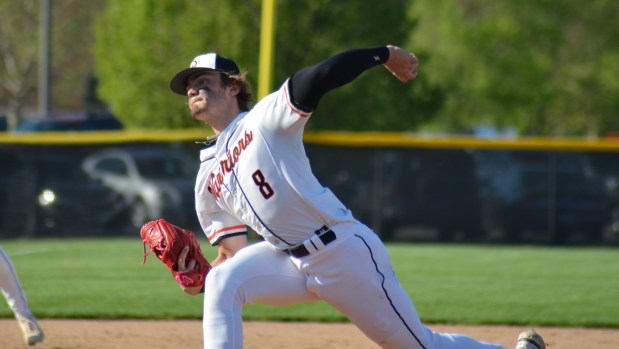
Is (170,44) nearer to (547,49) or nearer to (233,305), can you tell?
(547,49)

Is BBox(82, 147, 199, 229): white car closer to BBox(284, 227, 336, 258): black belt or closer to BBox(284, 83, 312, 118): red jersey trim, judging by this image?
BBox(284, 227, 336, 258): black belt

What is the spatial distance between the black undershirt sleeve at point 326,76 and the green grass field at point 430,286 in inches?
158

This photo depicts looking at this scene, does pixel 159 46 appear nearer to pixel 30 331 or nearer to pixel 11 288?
pixel 11 288

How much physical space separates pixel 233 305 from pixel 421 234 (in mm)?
10167

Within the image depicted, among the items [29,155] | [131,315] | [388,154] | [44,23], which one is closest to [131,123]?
[44,23]

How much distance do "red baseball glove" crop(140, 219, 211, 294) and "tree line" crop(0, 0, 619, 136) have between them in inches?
547

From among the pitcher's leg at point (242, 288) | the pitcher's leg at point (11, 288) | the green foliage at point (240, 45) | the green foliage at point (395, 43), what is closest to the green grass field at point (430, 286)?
the pitcher's leg at point (11, 288)

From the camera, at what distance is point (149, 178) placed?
48.1ft

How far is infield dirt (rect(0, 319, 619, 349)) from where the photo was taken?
669cm

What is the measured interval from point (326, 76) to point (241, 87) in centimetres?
72

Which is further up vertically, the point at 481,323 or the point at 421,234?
the point at 481,323

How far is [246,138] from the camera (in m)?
4.39

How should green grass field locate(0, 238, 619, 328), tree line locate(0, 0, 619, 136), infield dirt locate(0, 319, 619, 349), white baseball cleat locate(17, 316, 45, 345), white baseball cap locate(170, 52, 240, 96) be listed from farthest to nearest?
1. tree line locate(0, 0, 619, 136)
2. green grass field locate(0, 238, 619, 328)
3. infield dirt locate(0, 319, 619, 349)
4. white baseball cleat locate(17, 316, 45, 345)
5. white baseball cap locate(170, 52, 240, 96)

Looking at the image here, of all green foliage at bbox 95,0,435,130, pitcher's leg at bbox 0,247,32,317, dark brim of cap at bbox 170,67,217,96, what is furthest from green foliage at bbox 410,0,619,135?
dark brim of cap at bbox 170,67,217,96
